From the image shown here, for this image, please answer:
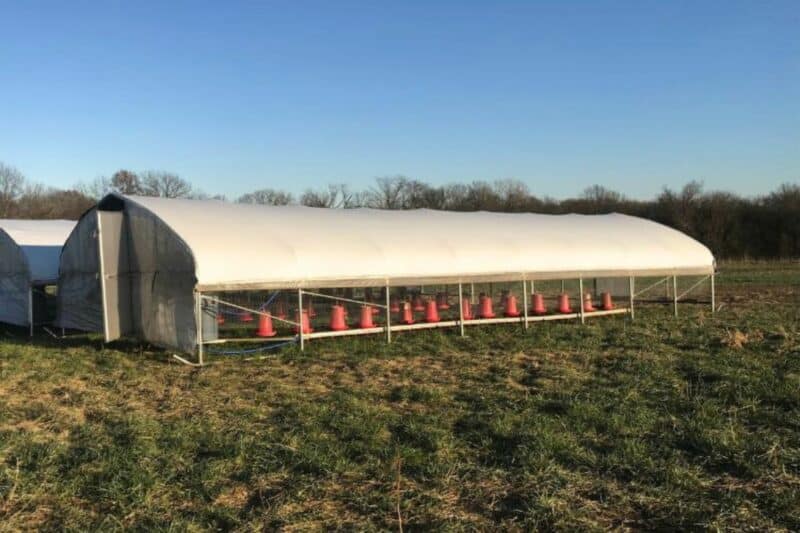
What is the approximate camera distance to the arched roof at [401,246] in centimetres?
1160

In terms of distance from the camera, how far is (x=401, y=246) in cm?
1370

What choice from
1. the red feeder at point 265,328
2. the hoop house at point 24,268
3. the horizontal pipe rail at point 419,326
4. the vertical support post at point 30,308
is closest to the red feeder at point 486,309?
the horizontal pipe rail at point 419,326

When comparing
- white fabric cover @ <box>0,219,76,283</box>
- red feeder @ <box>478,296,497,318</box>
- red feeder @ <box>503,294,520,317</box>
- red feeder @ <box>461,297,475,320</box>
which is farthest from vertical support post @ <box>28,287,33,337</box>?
red feeder @ <box>503,294,520,317</box>

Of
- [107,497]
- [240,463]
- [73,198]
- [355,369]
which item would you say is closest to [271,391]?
[355,369]

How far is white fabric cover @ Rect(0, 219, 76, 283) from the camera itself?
54.3 feet

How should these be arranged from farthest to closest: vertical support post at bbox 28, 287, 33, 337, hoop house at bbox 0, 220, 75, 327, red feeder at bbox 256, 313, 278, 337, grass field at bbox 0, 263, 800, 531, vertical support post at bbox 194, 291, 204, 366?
1. hoop house at bbox 0, 220, 75, 327
2. vertical support post at bbox 28, 287, 33, 337
3. red feeder at bbox 256, 313, 278, 337
4. vertical support post at bbox 194, 291, 204, 366
5. grass field at bbox 0, 263, 800, 531

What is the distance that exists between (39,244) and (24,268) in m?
0.91

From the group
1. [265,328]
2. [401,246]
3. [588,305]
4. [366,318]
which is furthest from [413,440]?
[588,305]

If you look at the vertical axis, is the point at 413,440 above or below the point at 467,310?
below

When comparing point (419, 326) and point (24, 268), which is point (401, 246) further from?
point (24, 268)

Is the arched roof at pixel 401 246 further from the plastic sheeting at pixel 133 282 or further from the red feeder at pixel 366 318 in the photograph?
the red feeder at pixel 366 318

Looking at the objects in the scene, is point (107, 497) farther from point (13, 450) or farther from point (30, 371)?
point (30, 371)

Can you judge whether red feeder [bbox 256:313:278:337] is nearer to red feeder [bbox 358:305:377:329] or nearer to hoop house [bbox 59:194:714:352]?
hoop house [bbox 59:194:714:352]

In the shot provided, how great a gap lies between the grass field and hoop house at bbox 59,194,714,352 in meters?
1.31
